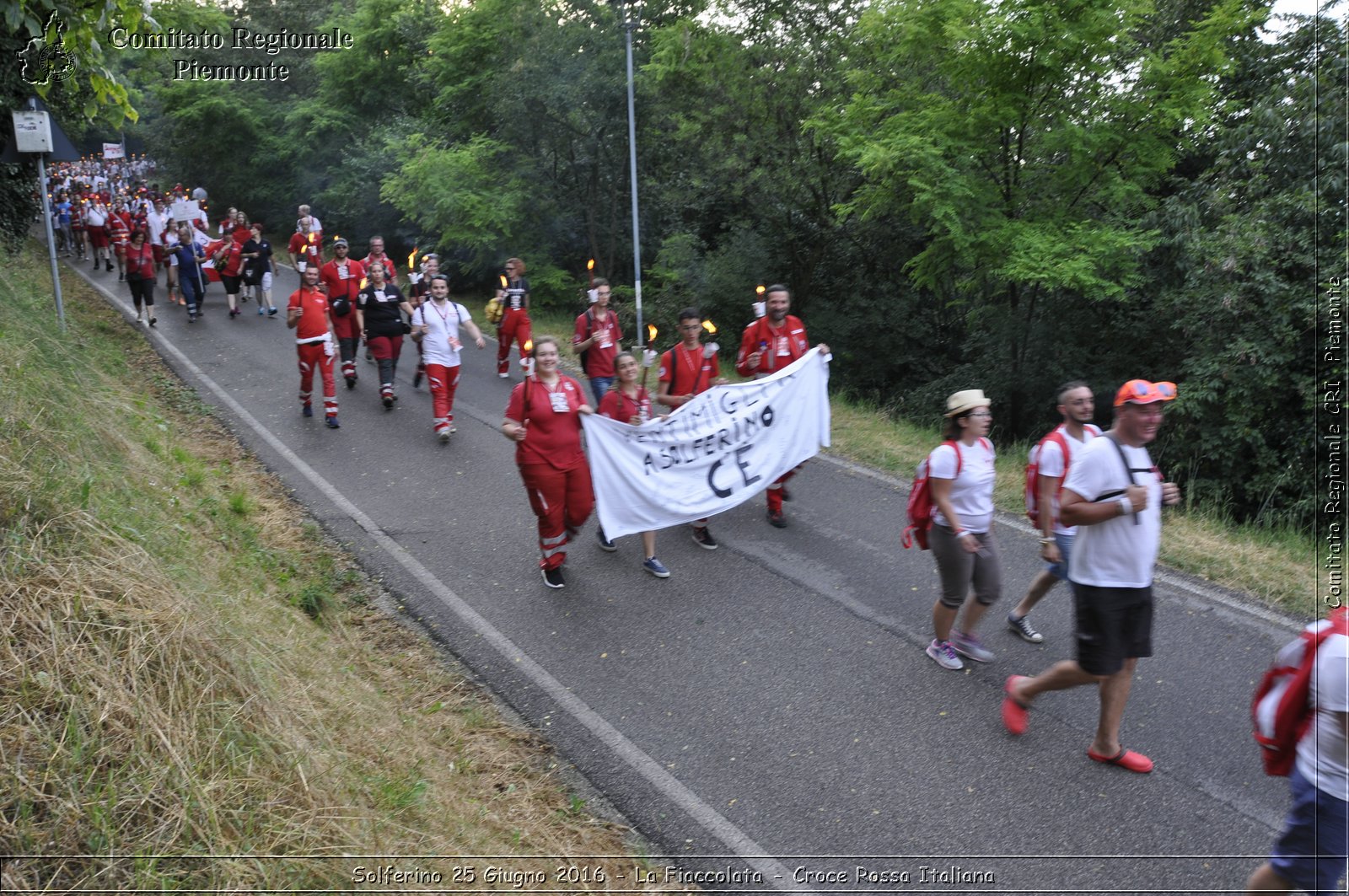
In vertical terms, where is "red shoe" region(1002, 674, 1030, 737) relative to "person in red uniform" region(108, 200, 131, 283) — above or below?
below

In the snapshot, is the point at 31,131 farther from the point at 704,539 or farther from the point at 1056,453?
the point at 1056,453

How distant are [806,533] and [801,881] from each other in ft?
14.6

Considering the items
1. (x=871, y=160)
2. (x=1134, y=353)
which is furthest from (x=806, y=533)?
(x=1134, y=353)

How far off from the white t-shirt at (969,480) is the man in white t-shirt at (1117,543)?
3.22 ft

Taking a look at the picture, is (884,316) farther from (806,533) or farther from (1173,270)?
(806,533)

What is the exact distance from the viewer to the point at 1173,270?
47.4 feet

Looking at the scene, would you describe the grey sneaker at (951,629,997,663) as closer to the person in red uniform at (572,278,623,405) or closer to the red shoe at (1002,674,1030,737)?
the red shoe at (1002,674,1030,737)

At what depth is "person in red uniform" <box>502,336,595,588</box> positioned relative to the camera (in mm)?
7777

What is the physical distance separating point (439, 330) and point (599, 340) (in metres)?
2.41

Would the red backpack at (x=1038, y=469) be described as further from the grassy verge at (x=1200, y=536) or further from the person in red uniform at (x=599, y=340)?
the person in red uniform at (x=599, y=340)

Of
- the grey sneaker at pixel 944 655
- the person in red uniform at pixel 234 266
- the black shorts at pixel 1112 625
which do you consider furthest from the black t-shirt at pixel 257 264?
the black shorts at pixel 1112 625

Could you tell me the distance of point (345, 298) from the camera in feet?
46.9

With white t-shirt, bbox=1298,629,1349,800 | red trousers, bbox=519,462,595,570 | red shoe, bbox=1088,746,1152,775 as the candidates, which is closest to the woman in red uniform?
red trousers, bbox=519,462,595,570

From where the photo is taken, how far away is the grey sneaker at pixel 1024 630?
22.7 ft
